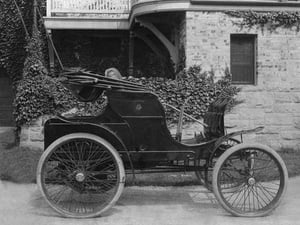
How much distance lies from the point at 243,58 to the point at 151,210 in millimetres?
6240

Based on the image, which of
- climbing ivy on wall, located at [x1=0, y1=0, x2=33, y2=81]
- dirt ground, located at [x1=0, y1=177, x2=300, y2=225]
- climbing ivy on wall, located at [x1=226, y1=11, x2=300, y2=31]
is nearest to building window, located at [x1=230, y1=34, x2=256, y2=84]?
climbing ivy on wall, located at [x1=226, y1=11, x2=300, y2=31]

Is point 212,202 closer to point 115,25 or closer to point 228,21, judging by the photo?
point 228,21

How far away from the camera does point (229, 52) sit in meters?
10.8

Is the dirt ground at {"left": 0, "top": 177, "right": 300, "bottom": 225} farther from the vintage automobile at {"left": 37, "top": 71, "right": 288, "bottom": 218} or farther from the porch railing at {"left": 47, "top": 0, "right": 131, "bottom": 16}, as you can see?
the porch railing at {"left": 47, "top": 0, "right": 131, "bottom": 16}

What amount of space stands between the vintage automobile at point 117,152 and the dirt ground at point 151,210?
0.18 metres

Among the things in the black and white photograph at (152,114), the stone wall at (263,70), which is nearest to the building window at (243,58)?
the black and white photograph at (152,114)

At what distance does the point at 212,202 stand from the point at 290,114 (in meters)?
5.19

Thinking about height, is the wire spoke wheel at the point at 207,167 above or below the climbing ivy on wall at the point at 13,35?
below

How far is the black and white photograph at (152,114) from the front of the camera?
18.0 feet

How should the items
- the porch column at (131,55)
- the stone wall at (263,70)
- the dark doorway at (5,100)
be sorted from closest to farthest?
the stone wall at (263,70) < the porch column at (131,55) < the dark doorway at (5,100)

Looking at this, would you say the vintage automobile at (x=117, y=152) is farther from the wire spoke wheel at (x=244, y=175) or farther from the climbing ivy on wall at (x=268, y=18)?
the climbing ivy on wall at (x=268, y=18)

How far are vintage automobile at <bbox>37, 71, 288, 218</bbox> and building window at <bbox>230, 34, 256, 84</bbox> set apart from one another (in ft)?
17.8

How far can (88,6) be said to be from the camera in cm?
1324

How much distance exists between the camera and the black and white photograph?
5.48 meters
